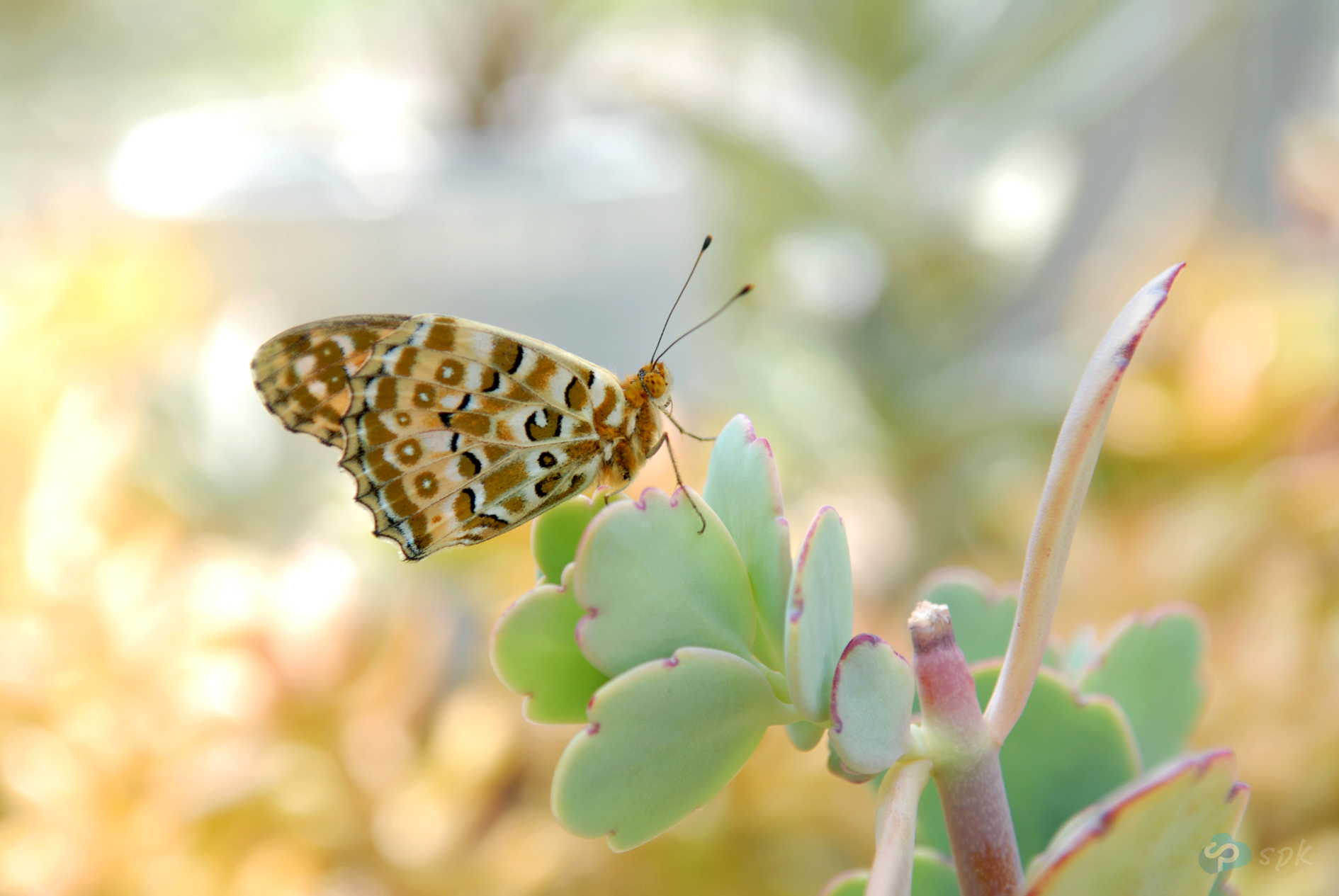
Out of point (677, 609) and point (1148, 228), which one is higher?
point (1148, 228)

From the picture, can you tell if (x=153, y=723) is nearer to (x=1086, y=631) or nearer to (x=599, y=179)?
(x=1086, y=631)

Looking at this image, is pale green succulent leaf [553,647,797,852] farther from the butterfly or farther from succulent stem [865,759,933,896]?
the butterfly

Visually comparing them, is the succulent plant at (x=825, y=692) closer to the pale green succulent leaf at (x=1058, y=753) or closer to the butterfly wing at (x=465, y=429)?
the pale green succulent leaf at (x=1058, y=753)

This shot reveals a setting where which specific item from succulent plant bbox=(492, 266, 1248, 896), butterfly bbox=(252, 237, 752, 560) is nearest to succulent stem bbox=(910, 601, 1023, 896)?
succulent plant bbox=(492, 266, 1248, 896)

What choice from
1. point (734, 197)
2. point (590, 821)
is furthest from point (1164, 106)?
point (590, 821)

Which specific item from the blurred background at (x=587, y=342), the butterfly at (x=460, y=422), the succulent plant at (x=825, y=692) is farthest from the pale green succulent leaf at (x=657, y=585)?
the blurred background at (x=587, y=342)
